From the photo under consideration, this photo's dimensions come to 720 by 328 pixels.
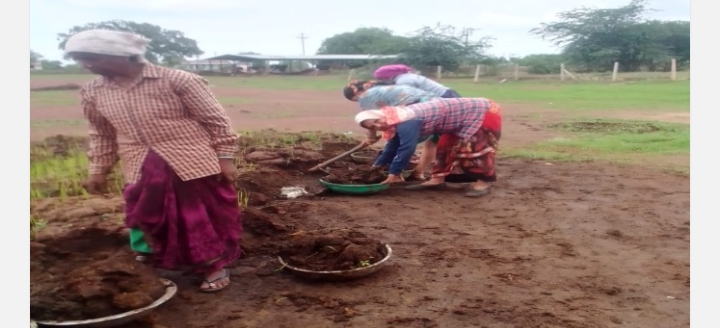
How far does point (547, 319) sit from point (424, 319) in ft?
1.75

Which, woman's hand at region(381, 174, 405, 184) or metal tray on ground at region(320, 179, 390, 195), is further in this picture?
woman's hand at region(381, 174, 405, 184)

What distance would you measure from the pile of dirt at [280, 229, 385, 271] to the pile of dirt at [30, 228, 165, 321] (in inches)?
30.3

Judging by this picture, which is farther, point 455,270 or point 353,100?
point 353,100

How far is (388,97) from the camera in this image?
503 centimetres

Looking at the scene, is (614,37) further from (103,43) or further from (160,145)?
(103,43)

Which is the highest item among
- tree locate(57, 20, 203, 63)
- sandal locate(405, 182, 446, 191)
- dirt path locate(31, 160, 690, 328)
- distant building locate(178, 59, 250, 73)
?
tree locate(57, 20, 203, 63)

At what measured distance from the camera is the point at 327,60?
406cm

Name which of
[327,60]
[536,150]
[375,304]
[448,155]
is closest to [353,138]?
[448,155]

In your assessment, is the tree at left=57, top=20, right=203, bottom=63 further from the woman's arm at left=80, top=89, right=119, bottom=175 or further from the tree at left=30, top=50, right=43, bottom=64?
the woman's arm at left=80, top=89, right=119, bottom=175

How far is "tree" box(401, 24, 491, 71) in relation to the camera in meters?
4.38

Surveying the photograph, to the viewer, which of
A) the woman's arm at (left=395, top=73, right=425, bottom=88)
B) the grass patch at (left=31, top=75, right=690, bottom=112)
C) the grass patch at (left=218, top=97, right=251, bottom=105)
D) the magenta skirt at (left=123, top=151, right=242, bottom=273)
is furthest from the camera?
the woman's arm at (left=395, top=73, right=425, bottom=88)

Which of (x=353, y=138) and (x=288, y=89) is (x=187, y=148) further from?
(x=353, y=138)

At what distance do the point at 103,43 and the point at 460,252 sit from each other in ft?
7.31

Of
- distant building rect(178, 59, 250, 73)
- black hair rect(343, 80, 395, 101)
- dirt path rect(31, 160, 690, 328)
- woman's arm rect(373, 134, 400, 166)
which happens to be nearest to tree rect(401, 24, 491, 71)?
black hair rect(343, 80, 395, 101)
